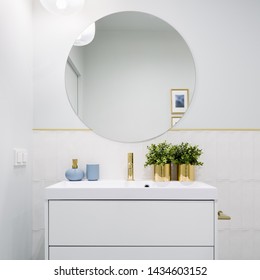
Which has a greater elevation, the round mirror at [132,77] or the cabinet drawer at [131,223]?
the round mirror at [132,77]

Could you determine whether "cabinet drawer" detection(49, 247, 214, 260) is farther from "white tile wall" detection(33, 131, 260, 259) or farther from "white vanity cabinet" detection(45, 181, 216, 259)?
"white tile wall" detection(33, 131, 260, 259)

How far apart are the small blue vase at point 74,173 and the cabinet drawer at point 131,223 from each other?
356 millimetres

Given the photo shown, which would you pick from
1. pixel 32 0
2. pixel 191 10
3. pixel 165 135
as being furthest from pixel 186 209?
pixel 32 0

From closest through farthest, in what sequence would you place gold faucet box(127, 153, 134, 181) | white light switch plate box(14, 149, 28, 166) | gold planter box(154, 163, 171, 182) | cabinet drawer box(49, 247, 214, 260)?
cabinet drawer box(49, 247, 214, 260)
white light switch plate box(14, 149, 28, 166)
gold planter box(154, 163, 171, 182)
gold faucet box(127, 153, 134, 181)

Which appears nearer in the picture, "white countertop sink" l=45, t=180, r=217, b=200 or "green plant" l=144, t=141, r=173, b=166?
"white countertop sink" l=45, t=180, r=217, b=200

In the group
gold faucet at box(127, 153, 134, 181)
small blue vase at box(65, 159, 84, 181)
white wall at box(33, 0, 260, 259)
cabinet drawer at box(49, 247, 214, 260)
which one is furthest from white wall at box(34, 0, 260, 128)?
cabinet drawer at box(49, 247, 214, 260)

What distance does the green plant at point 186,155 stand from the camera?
72.4 inches

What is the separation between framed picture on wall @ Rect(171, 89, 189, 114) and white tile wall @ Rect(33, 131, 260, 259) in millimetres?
143

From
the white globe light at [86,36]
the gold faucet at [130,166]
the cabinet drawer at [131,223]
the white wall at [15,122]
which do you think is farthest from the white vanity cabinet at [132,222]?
the white globe light at [86,36]

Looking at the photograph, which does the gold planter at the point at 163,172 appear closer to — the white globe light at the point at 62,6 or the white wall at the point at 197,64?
the white wall at the point at 197,64

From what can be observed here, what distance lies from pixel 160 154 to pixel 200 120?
0.37m

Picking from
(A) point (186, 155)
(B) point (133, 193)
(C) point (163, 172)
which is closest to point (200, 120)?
(A) point (186, 155)

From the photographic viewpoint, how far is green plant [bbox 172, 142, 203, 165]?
1.84 meters

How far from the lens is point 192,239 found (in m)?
1.54
